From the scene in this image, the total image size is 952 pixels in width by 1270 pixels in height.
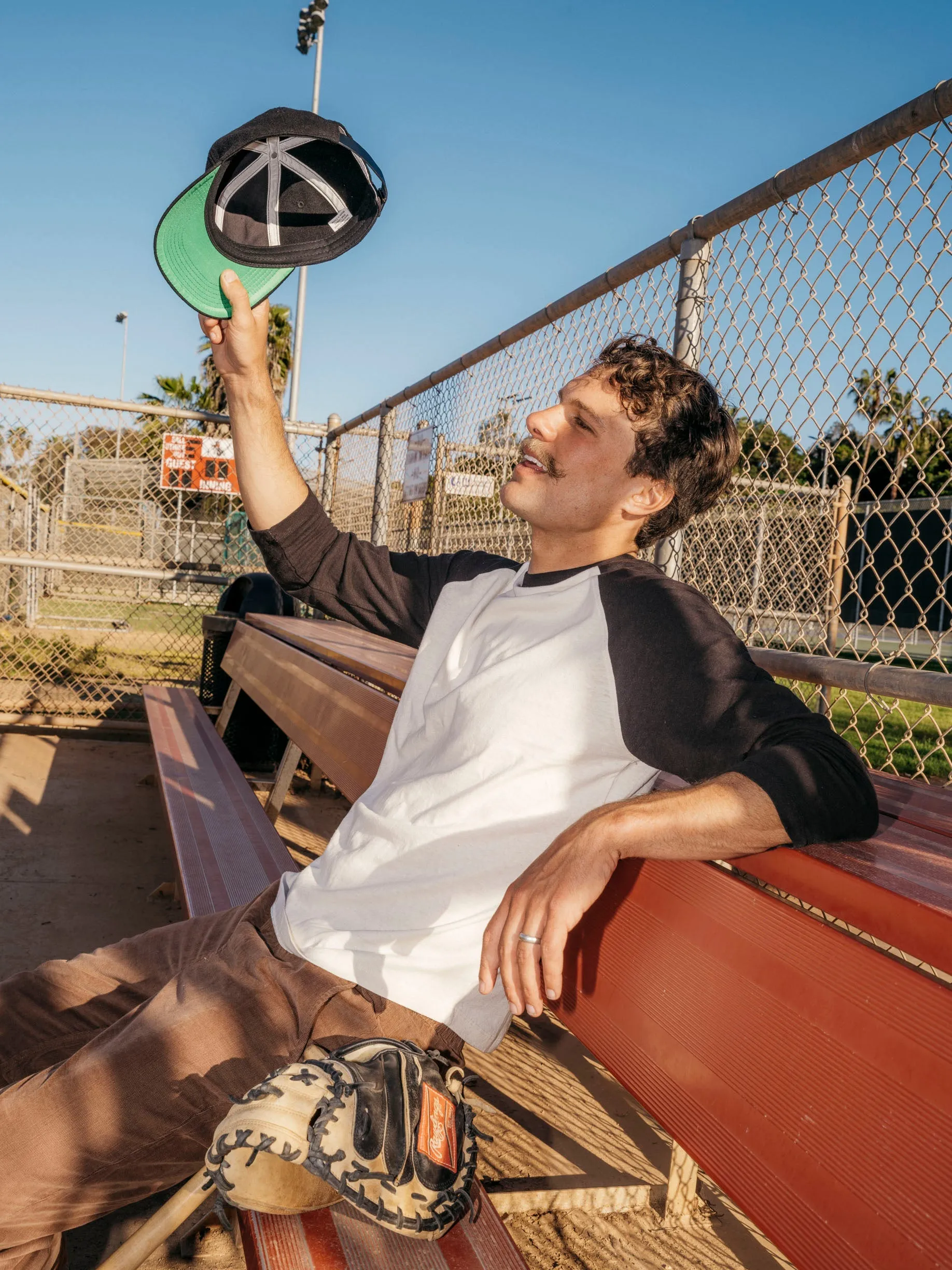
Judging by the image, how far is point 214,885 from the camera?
2.84 m

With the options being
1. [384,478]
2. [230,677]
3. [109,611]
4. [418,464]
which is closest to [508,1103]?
[418,464]

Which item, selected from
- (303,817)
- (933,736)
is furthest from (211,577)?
(933,736)

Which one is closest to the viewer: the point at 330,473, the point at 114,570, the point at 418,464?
the point at 418,464

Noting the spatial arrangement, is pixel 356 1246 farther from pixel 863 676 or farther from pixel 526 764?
pixel 863 676

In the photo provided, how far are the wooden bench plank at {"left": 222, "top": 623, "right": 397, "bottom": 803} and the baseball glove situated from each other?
117 cm

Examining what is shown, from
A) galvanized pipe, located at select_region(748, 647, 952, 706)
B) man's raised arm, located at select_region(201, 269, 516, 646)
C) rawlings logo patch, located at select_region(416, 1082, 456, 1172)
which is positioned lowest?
rawlings logo patch, located at select_region(416, 1082, 456, 1172)

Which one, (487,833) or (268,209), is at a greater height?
(268,209)

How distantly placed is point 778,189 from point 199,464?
564 cm

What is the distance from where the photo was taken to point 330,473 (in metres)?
8.08

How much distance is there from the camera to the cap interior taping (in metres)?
1.92

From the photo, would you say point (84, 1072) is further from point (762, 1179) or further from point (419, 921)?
point (762, 1179)

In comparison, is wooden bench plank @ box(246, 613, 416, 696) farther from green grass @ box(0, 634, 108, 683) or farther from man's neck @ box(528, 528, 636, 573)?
green grass @ box(0, 634, 108, 683)

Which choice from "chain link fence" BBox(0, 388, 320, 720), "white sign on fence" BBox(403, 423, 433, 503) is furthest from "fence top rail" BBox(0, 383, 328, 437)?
"white sign on fence" BBox(403, 423, 433, 503)

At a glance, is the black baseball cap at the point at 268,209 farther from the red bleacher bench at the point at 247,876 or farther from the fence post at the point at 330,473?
the fence post at the point at 330,473
